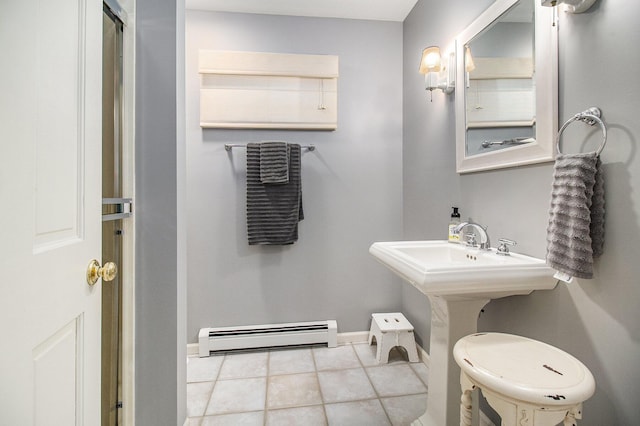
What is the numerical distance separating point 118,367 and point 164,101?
109 cm

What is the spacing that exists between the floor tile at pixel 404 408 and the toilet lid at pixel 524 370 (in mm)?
798

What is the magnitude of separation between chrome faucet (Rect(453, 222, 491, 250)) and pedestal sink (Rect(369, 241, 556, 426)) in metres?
0.05

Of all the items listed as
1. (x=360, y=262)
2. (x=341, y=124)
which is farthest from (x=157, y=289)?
(x=341, y=124)

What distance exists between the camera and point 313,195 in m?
2.23

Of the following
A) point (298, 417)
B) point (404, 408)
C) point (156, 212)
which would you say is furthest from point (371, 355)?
point (156, 212)

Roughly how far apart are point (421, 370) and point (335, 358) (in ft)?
1.92

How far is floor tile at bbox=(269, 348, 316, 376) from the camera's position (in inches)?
73.2

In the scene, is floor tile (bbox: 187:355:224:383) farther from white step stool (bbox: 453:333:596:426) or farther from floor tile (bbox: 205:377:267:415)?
white step stool (bbox: 453:333:596:426)

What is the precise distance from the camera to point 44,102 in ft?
2.02

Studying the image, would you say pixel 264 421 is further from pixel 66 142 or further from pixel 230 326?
pixel 66 142

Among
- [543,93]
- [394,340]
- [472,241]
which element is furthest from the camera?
[394,340]

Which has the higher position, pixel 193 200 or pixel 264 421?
pixel 193 200

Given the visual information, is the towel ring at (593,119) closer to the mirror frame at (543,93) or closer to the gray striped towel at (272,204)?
the mirror frame at (543,93)

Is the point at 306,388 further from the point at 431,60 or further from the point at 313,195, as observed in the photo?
the point at 431,60
